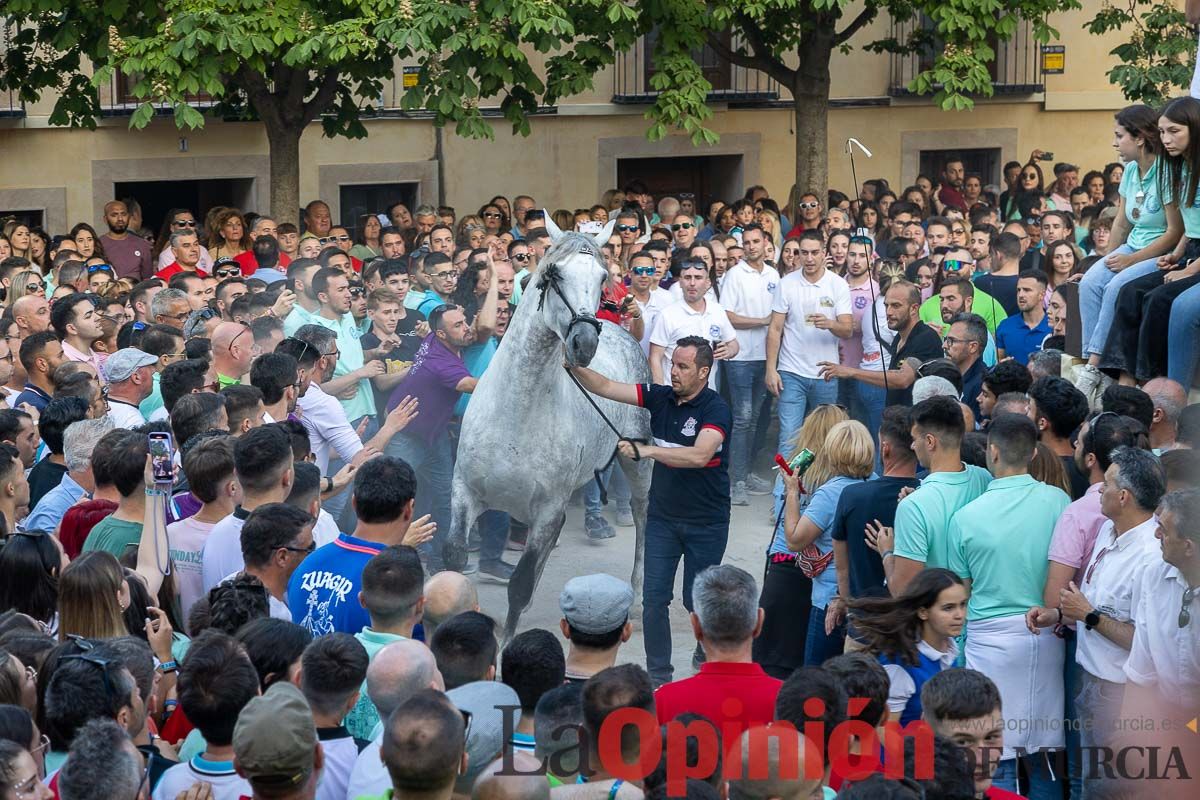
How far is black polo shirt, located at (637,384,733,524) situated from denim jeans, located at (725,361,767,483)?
13.3ft

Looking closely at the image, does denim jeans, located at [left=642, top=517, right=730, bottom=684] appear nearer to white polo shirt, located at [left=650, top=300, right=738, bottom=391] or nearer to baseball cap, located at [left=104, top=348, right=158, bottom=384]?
baseball cap, located at [left=104, top=348, right=158, bottom=384]

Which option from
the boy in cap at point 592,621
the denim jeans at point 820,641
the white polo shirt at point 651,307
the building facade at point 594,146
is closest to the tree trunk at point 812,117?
the building facade at point 594,146

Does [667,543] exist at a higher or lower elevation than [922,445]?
lower

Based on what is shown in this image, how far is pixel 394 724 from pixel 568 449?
182 inches

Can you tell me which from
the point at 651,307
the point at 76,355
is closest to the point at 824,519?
the point at 76,355

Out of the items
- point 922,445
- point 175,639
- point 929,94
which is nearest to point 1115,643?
point 922,445

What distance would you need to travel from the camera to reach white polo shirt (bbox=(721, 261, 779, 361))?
11.9 meters

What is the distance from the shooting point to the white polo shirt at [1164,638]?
496 cm

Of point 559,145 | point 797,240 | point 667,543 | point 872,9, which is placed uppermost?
point 872,9

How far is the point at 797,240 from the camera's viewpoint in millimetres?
12008

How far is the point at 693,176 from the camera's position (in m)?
21.7

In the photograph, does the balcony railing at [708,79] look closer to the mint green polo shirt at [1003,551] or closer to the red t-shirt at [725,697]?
the mint green polo shirt at [1003,551]

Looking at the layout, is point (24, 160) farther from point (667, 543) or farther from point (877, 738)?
point (877, 738)

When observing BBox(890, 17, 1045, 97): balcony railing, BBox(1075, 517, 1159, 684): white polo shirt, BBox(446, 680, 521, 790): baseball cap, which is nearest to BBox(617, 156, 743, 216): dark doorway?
BBox(890, 17, 1045, 97): balcony railing
